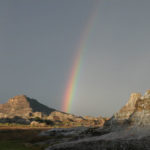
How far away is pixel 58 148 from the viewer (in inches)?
1298

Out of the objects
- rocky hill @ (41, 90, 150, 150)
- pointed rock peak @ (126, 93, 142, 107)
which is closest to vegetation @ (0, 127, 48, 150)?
rocky hill @ (41, 90, 150, 150)

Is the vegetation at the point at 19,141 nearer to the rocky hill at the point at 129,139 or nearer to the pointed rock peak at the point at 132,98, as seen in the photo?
the rocky hill at the point at 129,139

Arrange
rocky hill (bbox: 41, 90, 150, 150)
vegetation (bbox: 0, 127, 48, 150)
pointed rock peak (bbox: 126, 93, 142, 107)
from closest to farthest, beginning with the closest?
rocky hill (bbox: 41, 90, 150, 150) < vegetation (bbox: 0, 127, 48, 150) < pointed rock peak (bbox: 126, 93, 142, 107)

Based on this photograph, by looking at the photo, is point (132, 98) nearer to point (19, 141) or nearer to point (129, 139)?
A: point (129, 139)

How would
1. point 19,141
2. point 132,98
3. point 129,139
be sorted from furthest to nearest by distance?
1. point 132,98
2. point 19,141
3. point 129,139

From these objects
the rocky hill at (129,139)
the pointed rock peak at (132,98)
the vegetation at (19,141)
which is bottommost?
the vegetation at (19,141)

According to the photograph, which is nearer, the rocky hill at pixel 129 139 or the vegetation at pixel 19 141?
the rocky hill at pixel 129 139

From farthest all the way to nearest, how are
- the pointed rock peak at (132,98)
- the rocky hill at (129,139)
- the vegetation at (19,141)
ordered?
the pointed rock peak at (132,98)
the vegetation at (19,141)
the rocky hill at (129,139)

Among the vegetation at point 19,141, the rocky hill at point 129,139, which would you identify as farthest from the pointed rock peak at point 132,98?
the vegetation at point 19,141

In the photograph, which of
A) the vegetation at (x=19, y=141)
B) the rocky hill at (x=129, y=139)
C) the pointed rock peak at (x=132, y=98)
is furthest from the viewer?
the pointed rock peak at (x=132, y=98)

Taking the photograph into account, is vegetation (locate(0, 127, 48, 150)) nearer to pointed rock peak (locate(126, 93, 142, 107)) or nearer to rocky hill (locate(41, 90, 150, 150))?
rocky hill (locate(41, 90, 150, 150))

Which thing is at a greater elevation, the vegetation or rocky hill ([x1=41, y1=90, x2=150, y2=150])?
rocky hill ([x1=41, y1=90, x2=150, y2=150])

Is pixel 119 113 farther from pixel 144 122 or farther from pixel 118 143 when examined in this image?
pixel 118 143

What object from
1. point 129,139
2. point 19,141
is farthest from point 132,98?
point 19,141
